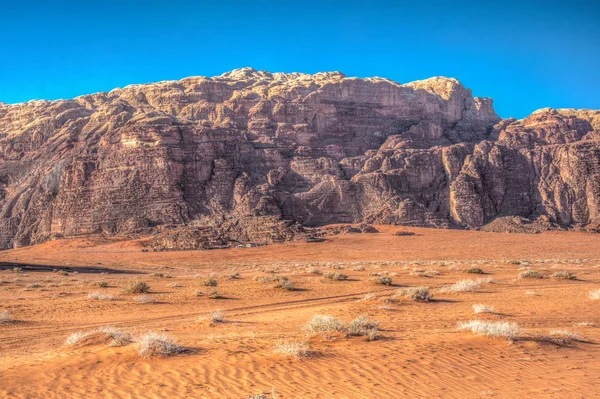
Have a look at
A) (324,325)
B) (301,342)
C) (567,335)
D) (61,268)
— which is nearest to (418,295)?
(567,335)

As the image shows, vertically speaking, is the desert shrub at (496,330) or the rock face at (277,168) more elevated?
the rock face at (277,168)

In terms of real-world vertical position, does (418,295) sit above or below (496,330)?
below

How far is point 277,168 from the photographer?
82938mm

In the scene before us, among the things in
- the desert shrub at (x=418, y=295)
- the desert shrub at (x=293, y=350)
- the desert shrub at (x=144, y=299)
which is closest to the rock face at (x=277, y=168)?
the desert shrub at (x=144, y=299)

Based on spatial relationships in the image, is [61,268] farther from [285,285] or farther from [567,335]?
[567,335]

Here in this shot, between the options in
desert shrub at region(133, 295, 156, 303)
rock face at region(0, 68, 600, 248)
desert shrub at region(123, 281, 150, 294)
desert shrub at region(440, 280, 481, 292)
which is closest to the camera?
desert shrub at region(133, 295, 156, 303)

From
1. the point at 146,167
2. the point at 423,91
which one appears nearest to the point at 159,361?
the point at 146,167

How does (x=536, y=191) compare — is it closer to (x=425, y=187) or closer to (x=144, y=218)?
(x=425, y=187)

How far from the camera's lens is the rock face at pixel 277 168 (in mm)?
73688

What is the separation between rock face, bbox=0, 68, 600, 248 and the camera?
73688mm

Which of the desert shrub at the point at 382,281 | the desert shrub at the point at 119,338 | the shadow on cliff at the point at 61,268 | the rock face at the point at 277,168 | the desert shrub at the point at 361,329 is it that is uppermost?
the rock face at the point at 277,168

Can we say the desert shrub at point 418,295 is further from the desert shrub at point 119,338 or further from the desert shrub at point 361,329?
the desert shrub at point 119,338

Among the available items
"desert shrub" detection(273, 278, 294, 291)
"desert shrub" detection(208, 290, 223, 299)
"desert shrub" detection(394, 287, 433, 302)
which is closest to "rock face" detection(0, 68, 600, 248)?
"desert shrub" detection(273, 278, 294, 291)

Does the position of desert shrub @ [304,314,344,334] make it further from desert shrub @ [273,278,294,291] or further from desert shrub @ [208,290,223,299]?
desert shrub @ [273,278,294,291]
